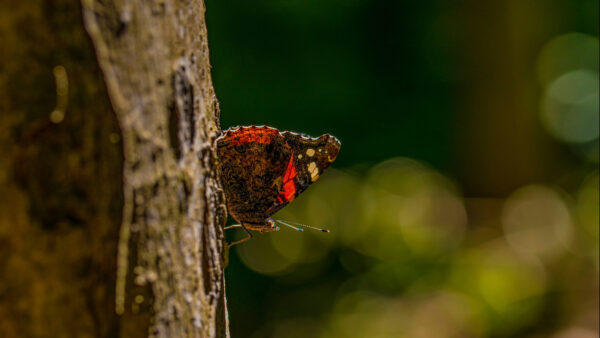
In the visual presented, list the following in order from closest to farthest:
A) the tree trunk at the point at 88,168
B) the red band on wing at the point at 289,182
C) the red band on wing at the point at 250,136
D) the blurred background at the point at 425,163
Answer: the tree trunk at the point at 88,168, the red band on wing at the point at 250,136, the red band on wing at the point at 289,182, the blurred background at the point at 425,163

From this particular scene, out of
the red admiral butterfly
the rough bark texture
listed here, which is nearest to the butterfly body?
the red admiral butterfly

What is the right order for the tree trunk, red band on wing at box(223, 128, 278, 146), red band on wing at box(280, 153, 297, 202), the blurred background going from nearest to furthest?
the tree trunk → red band on wing at box(223, 128, 278, 146) → red band on wing at box(280, 153, 297, 202) → the blurred background

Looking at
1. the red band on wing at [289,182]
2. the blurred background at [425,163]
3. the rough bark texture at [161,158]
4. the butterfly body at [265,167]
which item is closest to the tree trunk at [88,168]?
the rough bark texture at [161,158]

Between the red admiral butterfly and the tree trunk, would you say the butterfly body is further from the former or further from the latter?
the tree trunk

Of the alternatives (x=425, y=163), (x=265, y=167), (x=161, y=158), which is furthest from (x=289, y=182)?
(x=425, y=163)

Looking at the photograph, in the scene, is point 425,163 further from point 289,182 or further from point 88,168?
point 88,168

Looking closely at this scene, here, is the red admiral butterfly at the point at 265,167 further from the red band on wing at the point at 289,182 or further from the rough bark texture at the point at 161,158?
the rough bark texture at the point at 161,158
